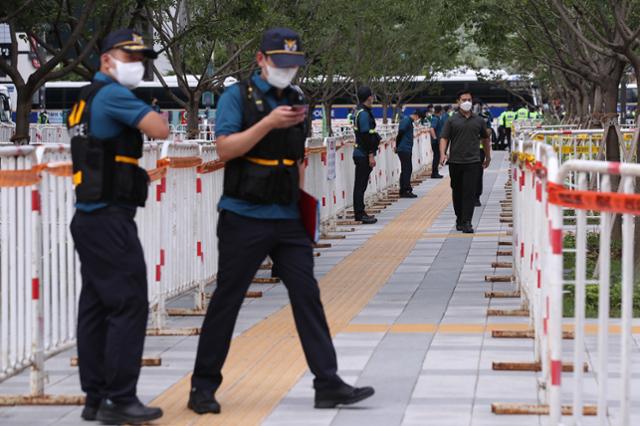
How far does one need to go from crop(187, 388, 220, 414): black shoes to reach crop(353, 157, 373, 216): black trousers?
14.1 meters

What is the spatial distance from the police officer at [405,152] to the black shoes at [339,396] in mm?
20074

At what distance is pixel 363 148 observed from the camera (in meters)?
21.4

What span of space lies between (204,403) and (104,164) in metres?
1.27

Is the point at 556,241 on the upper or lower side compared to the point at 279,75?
lower

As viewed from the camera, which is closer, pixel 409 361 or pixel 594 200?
pixel 594 200

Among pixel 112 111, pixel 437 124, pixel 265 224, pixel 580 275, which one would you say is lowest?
pixel 580 275

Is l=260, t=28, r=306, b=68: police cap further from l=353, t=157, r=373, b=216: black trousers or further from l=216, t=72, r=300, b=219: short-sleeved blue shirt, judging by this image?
l=353, t=157, r=373, b=216: black trousers

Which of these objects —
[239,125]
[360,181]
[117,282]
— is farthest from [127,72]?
[360,181]

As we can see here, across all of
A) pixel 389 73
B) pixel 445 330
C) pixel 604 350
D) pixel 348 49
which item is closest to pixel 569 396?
pixel 604 350

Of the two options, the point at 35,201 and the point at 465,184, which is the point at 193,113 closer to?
the point at 465,184

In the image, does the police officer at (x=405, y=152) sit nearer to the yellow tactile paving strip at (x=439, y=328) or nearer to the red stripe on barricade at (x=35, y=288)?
the yellow tactile paving strip at (x=439, y=328)

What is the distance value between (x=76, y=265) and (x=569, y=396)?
2842 millimetres

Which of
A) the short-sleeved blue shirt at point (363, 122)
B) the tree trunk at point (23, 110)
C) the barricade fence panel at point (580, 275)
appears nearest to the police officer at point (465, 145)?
the short-sleeved blue shirt at point (363, 122)

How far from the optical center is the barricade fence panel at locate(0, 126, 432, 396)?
7.67 metres
